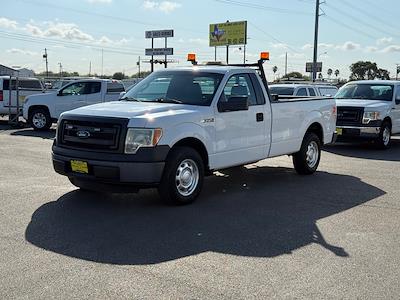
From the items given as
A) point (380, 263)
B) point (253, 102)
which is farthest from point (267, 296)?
point (253, 102)

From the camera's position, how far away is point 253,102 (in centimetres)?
830

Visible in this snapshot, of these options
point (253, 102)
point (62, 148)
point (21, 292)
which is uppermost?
point (253, 102)

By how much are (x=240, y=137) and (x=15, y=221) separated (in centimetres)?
351

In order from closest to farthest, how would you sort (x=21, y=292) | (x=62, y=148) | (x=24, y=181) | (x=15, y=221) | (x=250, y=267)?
(x=21, y=292), (x=250, y=267), (x=15, y=221), (x=62, y=148), (x=24, y=181)

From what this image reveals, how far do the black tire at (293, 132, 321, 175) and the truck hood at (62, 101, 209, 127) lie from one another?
3.02 meters

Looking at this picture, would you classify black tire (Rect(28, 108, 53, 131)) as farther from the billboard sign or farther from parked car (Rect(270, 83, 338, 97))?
the billboard sign

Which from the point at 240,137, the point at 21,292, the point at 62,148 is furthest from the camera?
the point at 240,137

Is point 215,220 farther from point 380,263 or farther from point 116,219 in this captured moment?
point 380,263

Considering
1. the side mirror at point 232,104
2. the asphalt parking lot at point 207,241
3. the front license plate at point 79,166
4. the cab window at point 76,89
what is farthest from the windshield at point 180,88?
the cab window at point 76,89

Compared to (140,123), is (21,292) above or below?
below

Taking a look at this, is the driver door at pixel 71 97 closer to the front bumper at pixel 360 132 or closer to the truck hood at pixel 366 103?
the truck hood at pixel 366 103

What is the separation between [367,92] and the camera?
51.2 feet

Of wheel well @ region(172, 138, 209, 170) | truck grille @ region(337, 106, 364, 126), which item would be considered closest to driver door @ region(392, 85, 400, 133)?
truck grille @ region(337, 106, 364, 126)

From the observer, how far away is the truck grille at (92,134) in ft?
21.5
